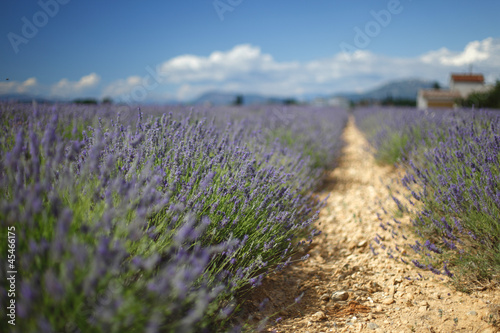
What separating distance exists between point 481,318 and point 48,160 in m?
2.25

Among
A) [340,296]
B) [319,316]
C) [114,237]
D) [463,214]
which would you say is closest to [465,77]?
[463,214]

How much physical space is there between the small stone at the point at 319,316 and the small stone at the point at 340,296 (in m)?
0.21

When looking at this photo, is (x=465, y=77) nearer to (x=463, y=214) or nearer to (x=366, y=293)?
(x=463, y=214)

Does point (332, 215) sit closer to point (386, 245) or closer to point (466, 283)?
point (386, 245)

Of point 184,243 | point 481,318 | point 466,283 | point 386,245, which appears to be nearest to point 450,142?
point 386,245

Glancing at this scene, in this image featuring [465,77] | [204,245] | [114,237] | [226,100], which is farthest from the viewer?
[226,100]

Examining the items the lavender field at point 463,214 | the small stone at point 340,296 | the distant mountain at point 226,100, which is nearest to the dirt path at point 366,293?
the small stone at point 340,296

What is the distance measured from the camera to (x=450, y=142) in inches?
103

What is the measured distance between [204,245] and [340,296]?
1016 mm

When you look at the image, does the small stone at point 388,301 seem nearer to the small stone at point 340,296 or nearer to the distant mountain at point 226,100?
the small stone at point 340,296

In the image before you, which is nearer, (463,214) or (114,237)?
(114,237)

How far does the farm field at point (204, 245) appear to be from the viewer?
92cm

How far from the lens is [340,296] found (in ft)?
6.24

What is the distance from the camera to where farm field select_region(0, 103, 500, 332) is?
0.92 metres
